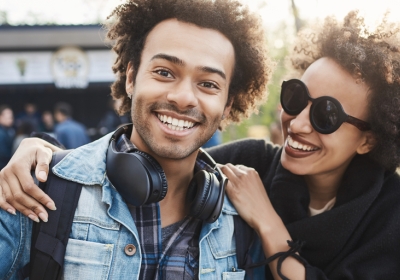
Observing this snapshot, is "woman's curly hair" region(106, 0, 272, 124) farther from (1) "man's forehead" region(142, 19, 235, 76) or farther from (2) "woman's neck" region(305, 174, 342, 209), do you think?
(2) "woman's neck" region(305, 174, 342, 209)

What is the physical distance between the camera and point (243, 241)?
2494 millimetres

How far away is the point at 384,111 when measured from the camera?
8.57 ft

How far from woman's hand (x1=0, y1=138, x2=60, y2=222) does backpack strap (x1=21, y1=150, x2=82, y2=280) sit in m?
0.04

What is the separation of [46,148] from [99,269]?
761mm

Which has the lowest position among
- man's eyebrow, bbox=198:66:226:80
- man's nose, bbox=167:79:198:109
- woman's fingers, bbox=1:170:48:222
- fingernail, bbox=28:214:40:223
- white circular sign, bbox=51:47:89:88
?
white circular sign, bbox=51:47:89:88

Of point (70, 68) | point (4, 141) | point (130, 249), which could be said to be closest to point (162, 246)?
point (130, 249)

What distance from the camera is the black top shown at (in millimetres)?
2471

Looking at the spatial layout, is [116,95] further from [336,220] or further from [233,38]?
[336,220]

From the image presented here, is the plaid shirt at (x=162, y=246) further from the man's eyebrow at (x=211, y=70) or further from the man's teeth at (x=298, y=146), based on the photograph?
the man's teeth at (x=298, y=146)

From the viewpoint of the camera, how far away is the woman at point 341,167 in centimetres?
249

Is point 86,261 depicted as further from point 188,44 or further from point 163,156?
point 188,44

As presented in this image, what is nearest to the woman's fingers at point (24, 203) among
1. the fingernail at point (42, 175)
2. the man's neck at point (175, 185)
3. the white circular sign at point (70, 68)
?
the fingernail at point (42, 175)

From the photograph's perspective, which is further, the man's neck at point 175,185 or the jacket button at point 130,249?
the man's neck at point 175,185

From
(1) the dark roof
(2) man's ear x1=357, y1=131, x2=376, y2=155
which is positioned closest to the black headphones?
(2) man's ear x1=357, y1=131, x2=376, y2=155
